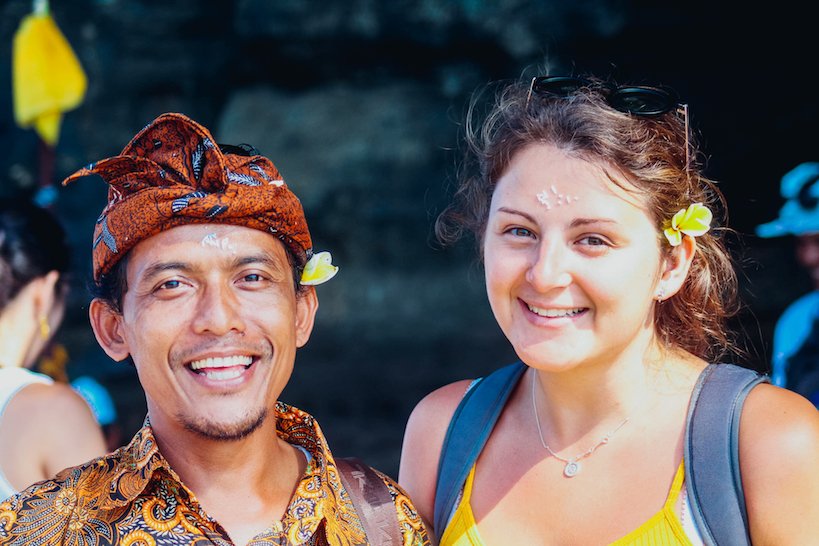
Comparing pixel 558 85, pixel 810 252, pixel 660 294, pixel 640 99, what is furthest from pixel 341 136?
pixel 660 294

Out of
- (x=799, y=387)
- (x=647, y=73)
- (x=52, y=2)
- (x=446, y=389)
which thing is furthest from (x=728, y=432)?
(x=52, y=2)

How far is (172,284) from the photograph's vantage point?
2006 mm

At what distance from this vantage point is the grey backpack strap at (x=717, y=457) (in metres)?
1.99

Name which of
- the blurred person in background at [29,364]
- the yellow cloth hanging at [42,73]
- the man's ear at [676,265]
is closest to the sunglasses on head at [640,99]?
the man's ear at [676,265]

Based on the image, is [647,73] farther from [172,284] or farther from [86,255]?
[172,284]

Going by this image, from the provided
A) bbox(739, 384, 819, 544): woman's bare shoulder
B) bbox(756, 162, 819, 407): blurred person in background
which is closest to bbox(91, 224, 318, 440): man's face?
bbox(739, 384, 819, 544): woman's bare shoulder

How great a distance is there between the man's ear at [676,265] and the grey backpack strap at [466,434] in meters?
0.44

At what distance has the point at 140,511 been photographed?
6.20 feet

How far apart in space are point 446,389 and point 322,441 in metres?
0.45

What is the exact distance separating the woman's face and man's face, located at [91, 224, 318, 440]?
1.63 ft

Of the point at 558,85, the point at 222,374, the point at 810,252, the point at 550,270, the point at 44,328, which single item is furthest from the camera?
the point at 810,252

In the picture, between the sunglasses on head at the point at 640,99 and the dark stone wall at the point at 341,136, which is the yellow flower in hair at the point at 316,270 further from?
the dark stone wall at the point at 341,136

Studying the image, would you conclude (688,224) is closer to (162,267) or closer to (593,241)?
(593,241)

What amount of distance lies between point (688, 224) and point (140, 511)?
1.20m
